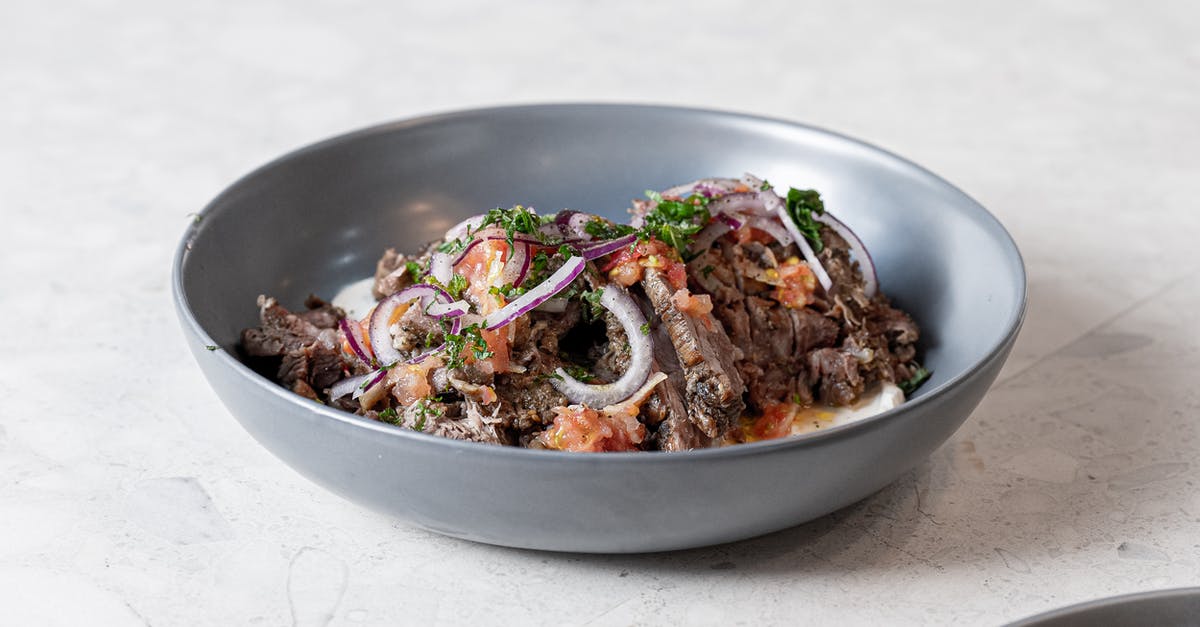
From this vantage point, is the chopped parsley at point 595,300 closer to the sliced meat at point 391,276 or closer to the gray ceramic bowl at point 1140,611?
the sliced meat at point 391,276

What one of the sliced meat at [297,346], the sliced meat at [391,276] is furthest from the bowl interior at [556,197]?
the sliced meat at [391,276]

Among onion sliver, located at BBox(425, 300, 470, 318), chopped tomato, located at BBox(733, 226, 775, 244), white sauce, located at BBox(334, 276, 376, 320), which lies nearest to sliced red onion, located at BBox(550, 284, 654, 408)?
onion sliver, located at BBox(425, 300, 470, 318)

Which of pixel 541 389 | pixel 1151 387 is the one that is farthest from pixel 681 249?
pixel 1151 387

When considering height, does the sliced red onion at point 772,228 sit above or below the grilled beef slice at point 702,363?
above

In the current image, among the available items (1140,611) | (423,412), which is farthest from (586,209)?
(1140,611)

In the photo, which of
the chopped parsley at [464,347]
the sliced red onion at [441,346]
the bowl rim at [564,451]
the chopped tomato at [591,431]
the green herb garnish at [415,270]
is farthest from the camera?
the green herb garnish at [415,270]

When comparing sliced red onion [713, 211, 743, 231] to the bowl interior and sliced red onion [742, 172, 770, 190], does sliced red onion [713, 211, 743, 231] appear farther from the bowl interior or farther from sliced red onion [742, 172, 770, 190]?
the bowl interior

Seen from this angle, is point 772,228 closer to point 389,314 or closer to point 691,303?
point 691,303
